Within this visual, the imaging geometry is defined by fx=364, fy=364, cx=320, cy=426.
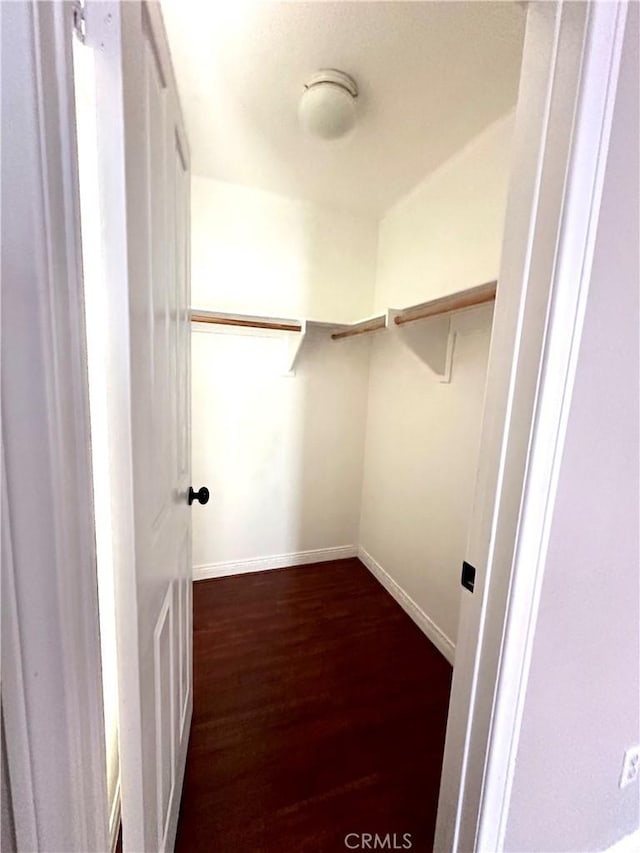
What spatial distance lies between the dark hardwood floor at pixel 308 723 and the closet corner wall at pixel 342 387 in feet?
1.01

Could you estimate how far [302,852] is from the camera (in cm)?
107

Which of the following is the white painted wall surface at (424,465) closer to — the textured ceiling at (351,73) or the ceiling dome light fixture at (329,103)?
the textured ceiling at (351,73)

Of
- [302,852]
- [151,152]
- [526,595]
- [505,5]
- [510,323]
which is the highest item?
[505,5]

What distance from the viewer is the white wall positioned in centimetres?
165

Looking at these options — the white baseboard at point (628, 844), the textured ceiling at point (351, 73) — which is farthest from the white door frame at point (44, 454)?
the white baseboard at point (628, 844)

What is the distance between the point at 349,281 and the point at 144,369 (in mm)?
2076

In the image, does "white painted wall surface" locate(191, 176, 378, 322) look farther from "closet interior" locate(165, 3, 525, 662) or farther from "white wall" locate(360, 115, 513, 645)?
"white wall" locate(360, 115, 513, 645)

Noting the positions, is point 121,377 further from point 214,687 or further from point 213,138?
point 213,138

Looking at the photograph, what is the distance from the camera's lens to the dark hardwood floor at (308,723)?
1.14 m

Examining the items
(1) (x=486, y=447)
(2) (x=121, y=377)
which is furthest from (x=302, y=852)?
(2) (x=121, y=377)

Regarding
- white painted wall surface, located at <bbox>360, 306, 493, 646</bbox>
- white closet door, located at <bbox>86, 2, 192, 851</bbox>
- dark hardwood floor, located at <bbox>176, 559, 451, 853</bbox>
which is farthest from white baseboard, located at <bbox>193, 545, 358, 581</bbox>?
white closet door, located at <bbox>86, 2, 192, 851</bbox>

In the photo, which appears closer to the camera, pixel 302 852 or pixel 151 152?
Answer: pixel 151 152

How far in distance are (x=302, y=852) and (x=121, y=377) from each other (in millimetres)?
1441

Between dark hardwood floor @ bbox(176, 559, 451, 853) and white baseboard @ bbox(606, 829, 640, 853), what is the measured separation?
49 cm
